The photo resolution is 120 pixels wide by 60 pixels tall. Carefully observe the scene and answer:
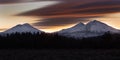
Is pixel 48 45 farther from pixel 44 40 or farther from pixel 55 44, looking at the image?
pixel 44 40

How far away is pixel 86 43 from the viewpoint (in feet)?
195

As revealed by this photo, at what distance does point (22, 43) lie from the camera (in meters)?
60.9

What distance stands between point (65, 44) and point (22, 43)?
5908mm

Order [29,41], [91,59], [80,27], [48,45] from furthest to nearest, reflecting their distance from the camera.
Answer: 1. [80,27]
2. [29,41]
3. [48,45]
4. [91,59]

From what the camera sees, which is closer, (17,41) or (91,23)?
(17,41)

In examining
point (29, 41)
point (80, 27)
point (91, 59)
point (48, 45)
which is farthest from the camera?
point (80, 27)

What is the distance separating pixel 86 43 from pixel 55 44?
13.2 feet

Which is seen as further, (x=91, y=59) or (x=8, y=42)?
(x=8, y=42)

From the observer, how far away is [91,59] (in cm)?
2791

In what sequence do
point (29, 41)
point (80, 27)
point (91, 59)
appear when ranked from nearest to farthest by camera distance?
point (91, 59)
point (29, 41)
point (80, 27)

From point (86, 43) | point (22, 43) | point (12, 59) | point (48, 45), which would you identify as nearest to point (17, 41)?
point (22, 43)

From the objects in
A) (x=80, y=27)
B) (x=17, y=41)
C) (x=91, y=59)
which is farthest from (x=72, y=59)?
(x=80, y=27)

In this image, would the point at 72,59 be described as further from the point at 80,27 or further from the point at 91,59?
the point at 80,27

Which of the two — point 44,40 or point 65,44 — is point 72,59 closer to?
point 65,44
